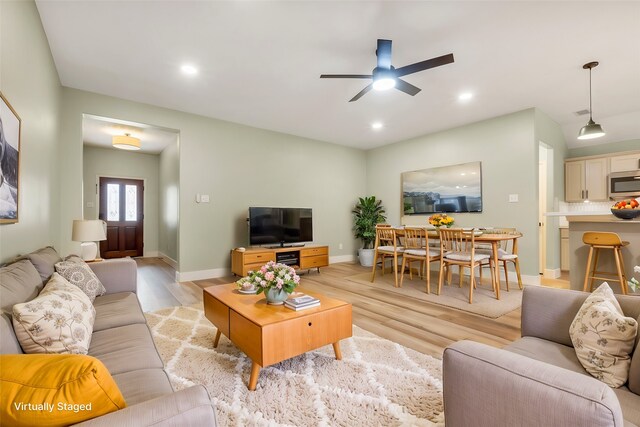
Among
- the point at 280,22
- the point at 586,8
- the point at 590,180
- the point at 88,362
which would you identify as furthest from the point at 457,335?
the point at 590,180

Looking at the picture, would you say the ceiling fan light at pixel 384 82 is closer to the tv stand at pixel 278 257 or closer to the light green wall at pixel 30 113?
the light green wall at pixel 30 113

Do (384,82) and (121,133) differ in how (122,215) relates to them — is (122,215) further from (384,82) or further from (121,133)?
(384,82)

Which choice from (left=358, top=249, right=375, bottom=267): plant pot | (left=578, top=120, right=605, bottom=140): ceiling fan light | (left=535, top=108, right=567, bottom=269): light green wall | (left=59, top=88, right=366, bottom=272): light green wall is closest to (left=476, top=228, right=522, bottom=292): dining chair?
(left=535, top=108, right=567, bottom=269): light green wall

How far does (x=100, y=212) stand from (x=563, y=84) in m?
8.76

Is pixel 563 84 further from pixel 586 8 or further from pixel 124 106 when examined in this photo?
pixel 124 106

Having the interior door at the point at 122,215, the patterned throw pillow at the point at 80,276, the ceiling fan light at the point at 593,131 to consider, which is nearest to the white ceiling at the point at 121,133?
the interior door at the point at 122,215

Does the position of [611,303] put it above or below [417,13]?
below

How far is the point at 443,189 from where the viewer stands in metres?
5.38

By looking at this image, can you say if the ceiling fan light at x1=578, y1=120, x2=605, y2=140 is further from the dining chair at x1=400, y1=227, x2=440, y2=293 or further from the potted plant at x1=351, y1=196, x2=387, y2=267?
the potted plant at x1=351, y1=196, x2=387, y2=267

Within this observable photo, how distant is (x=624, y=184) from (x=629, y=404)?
569 cm

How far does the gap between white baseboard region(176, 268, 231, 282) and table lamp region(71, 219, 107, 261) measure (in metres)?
1.54

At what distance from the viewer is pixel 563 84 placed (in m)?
3.60

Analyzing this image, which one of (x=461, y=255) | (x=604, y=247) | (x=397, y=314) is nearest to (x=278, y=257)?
(x=397, y=314)

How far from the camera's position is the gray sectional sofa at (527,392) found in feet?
2.45
